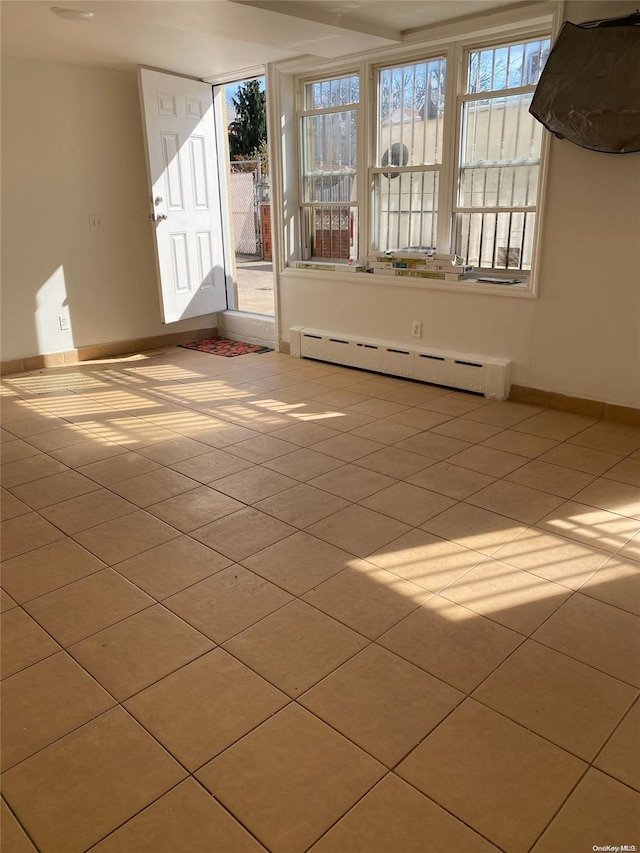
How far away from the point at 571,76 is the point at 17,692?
144 inches

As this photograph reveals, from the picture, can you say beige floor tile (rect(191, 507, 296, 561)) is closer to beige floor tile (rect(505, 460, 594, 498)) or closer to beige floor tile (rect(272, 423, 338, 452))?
beige floor tile (rect(272, 423, 338, 452))

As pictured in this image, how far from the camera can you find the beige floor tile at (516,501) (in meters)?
2.63

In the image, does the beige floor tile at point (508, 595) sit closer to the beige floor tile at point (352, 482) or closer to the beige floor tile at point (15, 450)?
the beige floor tile at point (352, 482)

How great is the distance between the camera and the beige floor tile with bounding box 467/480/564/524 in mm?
2631

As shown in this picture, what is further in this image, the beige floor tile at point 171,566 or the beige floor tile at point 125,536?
the beige floor tile at point 125,536

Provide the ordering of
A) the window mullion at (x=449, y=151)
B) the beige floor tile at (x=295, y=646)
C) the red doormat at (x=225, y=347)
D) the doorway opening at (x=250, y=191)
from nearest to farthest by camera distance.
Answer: the beige floor tile at (x=295, y=646) < the window mullion at (x=449, y=151) < the red doormat at (x=225, y=347) < the doorway opening at (x=250, y=191)

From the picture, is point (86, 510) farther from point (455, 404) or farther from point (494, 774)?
point (455, 404)

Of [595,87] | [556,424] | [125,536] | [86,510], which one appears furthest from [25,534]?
[595,87]

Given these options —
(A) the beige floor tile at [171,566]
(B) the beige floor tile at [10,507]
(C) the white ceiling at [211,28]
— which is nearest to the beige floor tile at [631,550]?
(A) the beige floor tile at [171,566]

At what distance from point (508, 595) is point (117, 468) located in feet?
6.57

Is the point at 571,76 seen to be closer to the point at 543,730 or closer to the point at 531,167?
the point at 531,167

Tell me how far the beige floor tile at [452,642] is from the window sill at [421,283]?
8.11 feet

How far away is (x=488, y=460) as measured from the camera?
3176 millimetres

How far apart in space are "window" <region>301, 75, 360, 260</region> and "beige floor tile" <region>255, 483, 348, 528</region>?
2668mm
